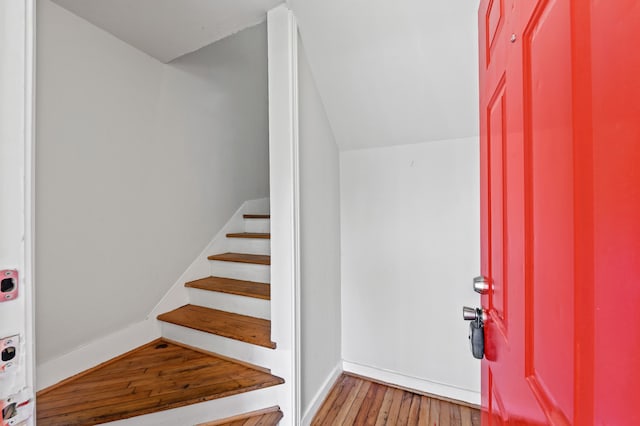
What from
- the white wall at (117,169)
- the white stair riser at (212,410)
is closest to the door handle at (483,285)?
the white stair riser at (212,410)

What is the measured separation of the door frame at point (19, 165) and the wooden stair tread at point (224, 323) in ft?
2.78

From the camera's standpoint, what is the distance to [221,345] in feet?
4.77

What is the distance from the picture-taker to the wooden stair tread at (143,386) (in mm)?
A: 1031

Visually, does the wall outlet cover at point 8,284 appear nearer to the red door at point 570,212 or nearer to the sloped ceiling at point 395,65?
the red door at point 570,212

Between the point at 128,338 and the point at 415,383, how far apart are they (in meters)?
1.78

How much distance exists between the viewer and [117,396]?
44.3 inches

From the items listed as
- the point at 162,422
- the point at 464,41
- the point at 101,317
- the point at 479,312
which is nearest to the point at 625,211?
the point at 479,312

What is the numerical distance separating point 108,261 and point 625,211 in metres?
1.83

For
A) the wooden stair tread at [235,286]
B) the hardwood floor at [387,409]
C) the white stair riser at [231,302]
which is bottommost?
the hardwood floor at [387,409]

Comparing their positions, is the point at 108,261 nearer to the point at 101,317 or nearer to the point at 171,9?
the point at 101,317

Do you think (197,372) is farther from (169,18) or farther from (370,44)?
(370,44)

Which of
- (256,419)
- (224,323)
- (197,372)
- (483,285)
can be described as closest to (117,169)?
(224,323)

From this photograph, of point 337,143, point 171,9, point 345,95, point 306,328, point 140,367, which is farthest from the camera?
point 337,143

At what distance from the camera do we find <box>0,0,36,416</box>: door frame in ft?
1.87
